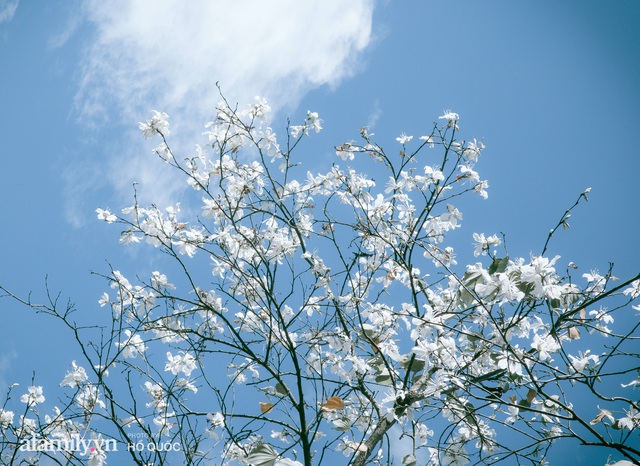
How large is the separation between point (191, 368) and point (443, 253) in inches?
81.9

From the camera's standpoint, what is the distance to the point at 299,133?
3.50 metres

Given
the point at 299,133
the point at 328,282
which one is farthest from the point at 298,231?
the point at 299,133

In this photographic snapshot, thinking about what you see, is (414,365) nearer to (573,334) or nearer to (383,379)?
(383,379)

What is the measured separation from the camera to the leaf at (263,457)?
2.02 metres

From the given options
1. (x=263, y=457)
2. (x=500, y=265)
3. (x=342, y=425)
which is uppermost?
(x=500, y=265)

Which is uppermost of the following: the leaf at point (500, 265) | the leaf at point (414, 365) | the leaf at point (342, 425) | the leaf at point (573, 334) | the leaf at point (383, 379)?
the leaf at point (500, 265)

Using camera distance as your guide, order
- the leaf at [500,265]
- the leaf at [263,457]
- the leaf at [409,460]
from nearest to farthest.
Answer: the leaf at [263,457], the leaf at [500,265], the leaf at [409,460]

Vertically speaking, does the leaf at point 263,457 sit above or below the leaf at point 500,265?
below

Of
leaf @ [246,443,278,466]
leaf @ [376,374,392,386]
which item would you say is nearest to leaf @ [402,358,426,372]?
leaf @ [376,374,392,386]

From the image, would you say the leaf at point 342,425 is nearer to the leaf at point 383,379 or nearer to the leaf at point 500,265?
the leaf at point 383,379

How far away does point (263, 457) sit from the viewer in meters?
2.05

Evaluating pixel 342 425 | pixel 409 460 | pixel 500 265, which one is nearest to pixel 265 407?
pixel 342 425

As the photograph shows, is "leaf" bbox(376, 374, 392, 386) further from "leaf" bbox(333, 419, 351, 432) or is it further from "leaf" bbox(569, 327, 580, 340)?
"leaf" bbox(569, 327, 580, 340)

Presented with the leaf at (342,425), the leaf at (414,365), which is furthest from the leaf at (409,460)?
the leaf at (414,365)
